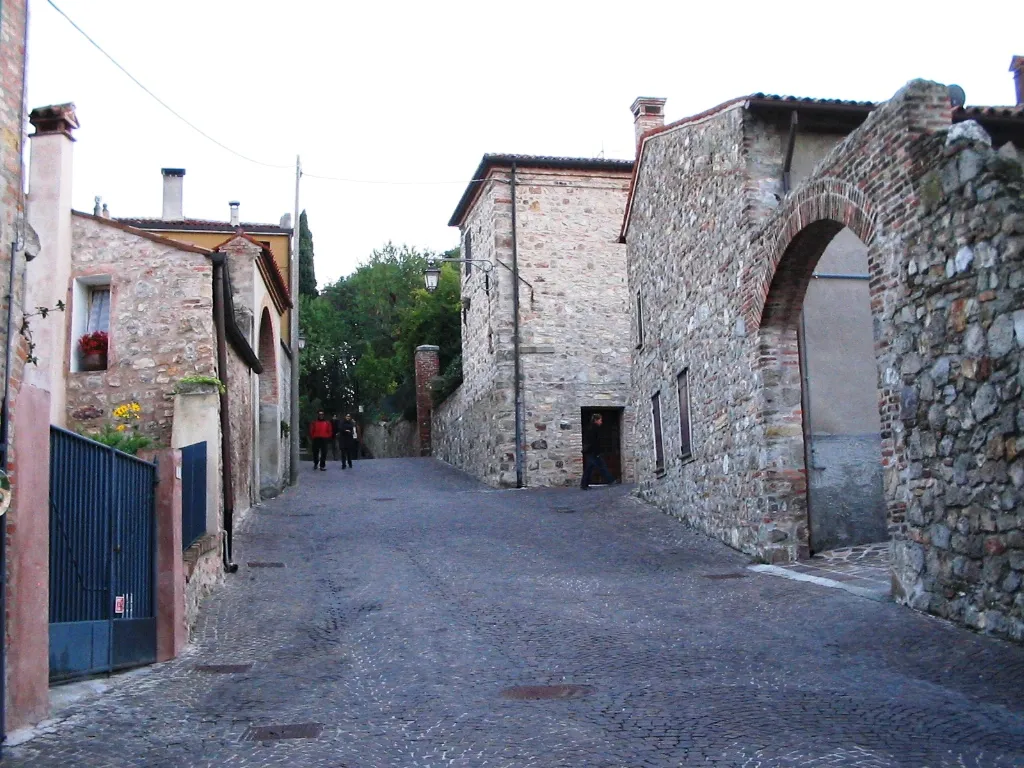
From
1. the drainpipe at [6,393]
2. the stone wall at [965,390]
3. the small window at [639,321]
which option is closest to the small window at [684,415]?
the small window at [639,321]

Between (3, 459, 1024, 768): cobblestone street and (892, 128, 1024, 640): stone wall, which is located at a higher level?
(892, 128, 1024, 640): stone wall

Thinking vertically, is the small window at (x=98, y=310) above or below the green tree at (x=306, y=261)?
below

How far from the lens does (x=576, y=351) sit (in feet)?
75.5

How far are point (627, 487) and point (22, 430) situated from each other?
626 inches

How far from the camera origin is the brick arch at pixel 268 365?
2011 cm

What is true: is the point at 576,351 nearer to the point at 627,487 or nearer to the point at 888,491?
the point at 627,487

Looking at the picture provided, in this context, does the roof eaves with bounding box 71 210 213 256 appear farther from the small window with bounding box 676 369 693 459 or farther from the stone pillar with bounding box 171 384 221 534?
the small window with bounding box 676 369 693 459

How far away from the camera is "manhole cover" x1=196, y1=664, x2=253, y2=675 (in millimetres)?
7492

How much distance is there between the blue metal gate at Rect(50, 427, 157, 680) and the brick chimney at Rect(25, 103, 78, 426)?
12.7 feet

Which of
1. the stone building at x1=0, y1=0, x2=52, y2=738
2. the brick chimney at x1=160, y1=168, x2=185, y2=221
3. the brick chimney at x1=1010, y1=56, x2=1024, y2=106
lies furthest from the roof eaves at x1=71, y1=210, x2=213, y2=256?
the brick chimney at x1=160, y1=168, x2=185, y2=221

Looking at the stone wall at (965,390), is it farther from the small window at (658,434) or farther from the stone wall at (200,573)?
the small window at (658,434)

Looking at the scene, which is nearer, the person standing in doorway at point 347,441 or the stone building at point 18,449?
the stone building at point 18,449

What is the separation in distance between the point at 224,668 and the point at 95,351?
22.7ft

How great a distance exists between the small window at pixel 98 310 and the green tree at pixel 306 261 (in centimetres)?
2726
